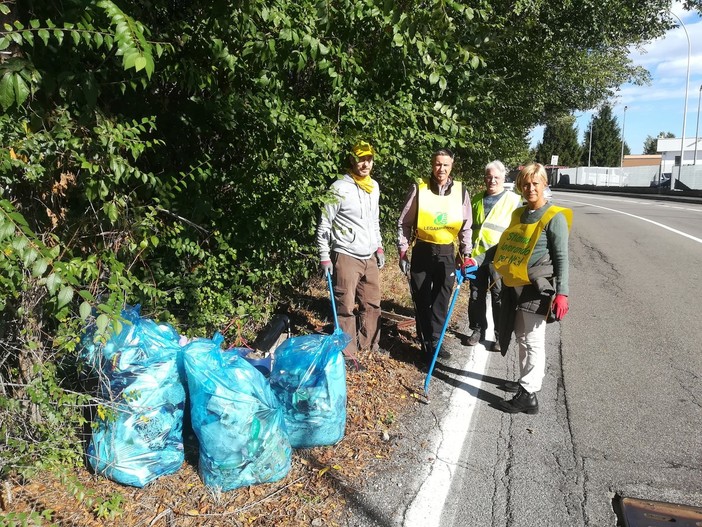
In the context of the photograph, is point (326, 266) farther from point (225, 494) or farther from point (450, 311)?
point (225, 494)

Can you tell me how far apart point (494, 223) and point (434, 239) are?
96 cm

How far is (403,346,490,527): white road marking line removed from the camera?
2.86 metres

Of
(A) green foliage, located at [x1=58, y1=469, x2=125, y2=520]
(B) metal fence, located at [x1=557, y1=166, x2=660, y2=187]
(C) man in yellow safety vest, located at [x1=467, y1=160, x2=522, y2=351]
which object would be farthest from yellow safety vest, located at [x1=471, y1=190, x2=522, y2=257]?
(B) metal fence, located at [x1=557, y1=166, x2=660, y2=187]

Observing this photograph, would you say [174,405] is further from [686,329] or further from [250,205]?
[686,329]

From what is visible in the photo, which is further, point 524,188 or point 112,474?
point 524,188

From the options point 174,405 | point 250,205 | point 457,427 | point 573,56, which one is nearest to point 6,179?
point 174,405

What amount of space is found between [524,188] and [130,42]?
110 inches

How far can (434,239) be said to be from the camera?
481 centimetres

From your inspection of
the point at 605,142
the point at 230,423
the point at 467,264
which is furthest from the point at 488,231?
the point at 605,142

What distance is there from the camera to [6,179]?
8.13 ft

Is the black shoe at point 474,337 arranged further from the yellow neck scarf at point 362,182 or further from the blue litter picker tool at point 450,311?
the yellow neck scarf at point 362,182

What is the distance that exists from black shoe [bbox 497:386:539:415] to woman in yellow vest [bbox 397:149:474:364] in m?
0.96

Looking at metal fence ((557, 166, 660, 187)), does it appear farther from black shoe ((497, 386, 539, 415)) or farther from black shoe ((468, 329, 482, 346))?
black shoe ((497, 386, 539, 415))

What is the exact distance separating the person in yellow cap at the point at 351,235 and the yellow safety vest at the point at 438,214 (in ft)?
1.29
